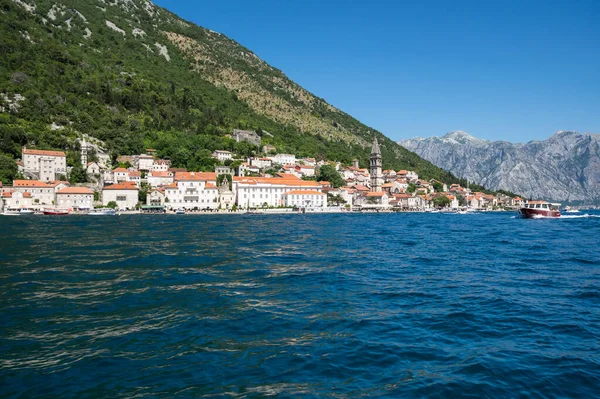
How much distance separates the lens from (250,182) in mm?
83688

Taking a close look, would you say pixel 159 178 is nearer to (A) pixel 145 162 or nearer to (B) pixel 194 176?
(A) pixel 145 162

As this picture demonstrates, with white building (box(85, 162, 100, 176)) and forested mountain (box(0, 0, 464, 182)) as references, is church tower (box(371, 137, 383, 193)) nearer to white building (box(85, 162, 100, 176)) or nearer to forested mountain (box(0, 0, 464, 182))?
forested mountain (box(0, 0, 464, 182))

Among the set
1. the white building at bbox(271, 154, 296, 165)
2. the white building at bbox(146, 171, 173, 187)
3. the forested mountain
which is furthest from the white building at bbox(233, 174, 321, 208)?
the white building at bbox(271, 154, 296, 165)

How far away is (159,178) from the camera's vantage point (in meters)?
79.1

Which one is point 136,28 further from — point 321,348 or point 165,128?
point 321,348

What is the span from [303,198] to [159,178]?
105 feet

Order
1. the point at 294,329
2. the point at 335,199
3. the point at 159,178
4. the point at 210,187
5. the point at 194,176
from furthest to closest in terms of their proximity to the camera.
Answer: the point at 335,199 < the point at 159,178 < the point at 210,187 < the point at 194,176 < the point at 294,329

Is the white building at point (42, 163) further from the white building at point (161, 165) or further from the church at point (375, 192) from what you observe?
the church at point (375, 192)

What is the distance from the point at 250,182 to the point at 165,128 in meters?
36.8

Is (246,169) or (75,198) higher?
(246,169)

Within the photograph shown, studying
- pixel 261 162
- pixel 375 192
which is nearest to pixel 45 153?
pixel 261 162

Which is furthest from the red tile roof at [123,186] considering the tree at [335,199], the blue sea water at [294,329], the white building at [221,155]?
the blue sea water at [294,329]

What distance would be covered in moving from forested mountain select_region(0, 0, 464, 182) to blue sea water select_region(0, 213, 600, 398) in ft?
225

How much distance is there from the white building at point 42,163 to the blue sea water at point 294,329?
61.6m
